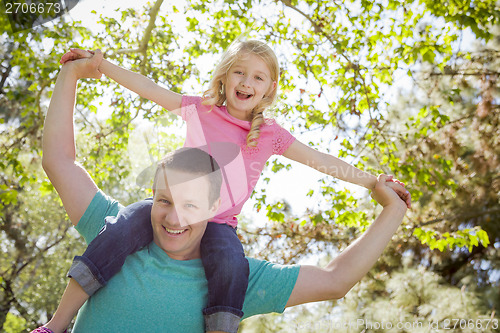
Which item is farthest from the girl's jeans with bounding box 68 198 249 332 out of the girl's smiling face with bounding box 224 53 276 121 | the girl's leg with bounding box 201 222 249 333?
the girl's smiling face with bounding box 224 53 276 121

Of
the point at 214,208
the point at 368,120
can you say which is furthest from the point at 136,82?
the point at 368,120

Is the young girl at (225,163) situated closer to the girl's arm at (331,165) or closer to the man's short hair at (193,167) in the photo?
the girl's arm at (331,165)

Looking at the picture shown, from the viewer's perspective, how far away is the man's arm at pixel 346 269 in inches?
55.1

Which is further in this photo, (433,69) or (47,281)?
(47,281)

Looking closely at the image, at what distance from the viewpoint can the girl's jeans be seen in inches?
57.3

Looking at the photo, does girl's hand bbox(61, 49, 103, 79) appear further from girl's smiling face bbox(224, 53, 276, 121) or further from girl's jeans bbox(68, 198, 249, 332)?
girl's smiling face bbox(224, 53, 276, 121)

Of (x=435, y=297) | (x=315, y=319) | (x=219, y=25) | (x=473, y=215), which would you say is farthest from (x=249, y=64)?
(x=473, y=215)

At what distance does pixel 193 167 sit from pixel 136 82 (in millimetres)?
586

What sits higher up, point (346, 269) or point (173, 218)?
point (173, 218)

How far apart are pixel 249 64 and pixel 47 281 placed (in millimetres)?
13886

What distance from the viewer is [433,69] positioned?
6879mm

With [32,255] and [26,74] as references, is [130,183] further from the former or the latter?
[26,74]

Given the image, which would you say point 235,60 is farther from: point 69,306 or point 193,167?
point 69,306

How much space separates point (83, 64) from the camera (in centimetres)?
174
